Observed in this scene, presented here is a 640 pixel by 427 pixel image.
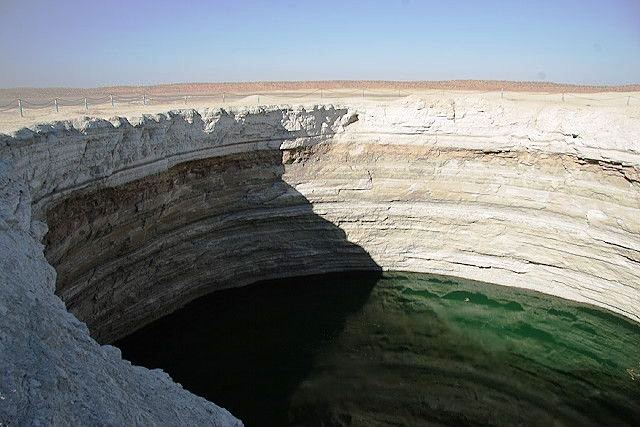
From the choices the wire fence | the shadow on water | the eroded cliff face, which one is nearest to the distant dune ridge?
the wire fence

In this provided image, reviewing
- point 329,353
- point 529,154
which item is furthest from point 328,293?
point 529,154

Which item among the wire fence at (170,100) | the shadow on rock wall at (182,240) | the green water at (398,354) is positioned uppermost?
the wire fence at (170,100)

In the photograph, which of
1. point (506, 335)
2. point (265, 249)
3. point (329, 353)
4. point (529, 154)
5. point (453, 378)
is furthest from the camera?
point (265, 249)

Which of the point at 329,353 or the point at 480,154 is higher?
the point at 480,154

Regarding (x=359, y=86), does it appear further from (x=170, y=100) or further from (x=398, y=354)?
(x=398, y=354)

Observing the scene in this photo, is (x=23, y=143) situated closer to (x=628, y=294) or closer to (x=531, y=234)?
(x=531, y=234)

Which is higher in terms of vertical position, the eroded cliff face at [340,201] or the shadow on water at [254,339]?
the eroded cliff face at [340,201]

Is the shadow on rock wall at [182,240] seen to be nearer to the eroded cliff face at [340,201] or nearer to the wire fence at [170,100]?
the eroded cliff face at [340,201]

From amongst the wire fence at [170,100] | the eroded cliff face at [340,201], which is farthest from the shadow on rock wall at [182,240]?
the wire fence at [170,100]
